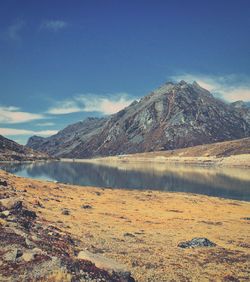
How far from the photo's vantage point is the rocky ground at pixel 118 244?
24484 millimetres

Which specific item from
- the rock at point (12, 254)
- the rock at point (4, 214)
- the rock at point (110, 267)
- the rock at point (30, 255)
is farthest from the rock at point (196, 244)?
the rock at point (12, 254)

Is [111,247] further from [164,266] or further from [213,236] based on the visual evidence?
[213,236]

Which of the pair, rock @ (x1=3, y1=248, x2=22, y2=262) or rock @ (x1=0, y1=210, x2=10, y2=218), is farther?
rock @ (x1=0, y1=210, x2=10, y2=218)

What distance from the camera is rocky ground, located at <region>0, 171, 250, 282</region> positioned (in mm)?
24484

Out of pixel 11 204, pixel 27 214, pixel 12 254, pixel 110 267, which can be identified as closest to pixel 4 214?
pixel 11 204

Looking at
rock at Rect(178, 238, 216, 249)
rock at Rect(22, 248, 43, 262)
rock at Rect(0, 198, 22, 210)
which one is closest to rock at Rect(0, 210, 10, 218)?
rock at Rect(0, 198, 22, 210)

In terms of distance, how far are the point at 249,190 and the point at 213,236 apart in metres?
85.8

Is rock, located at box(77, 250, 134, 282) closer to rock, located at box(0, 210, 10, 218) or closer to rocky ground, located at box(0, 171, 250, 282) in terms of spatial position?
rocky ground, located at box(0, 171, 250, 282)

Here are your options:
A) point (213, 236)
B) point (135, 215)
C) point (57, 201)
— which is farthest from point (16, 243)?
point (57, 201)

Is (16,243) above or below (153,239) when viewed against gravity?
above

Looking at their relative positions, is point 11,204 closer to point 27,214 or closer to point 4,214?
point 27,214

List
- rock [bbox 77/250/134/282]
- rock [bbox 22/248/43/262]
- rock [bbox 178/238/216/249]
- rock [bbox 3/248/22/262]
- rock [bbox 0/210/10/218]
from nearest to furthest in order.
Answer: rock [bbox 3/248/22/262] < rock [bbox 22/248/43/262] < rock [bbox 77/250/134/282] < rock [bbox 0/210/10/218] < rock [bbox 178/238/216/249]

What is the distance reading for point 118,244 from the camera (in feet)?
133

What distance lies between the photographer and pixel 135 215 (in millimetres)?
65812
